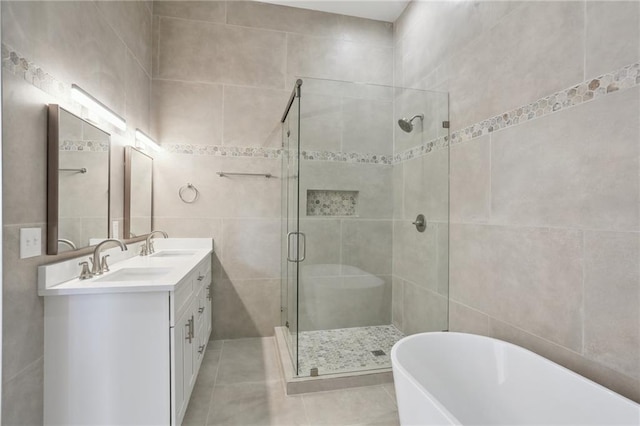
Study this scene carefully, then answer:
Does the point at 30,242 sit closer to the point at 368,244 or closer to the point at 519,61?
the point at 368,244

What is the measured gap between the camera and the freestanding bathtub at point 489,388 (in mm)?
1021

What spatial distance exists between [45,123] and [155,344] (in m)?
1.14

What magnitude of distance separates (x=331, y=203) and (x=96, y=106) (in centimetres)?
159

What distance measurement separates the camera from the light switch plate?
3.92ft

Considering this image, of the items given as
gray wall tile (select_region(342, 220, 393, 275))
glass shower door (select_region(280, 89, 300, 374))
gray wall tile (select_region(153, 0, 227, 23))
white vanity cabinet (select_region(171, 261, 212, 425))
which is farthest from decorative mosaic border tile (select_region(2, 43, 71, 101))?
gray wall tile (select_region(342, 220, 393, 275))

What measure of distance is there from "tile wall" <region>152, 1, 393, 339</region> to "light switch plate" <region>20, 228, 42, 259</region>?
1404 mm

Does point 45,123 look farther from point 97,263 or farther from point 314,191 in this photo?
point 314,191

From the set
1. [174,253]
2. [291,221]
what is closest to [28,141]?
[174,253]

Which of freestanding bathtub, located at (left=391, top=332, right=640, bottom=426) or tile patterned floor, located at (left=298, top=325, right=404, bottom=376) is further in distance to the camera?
tile patterned floor, located at (left=298, top=325, right=404, bottom=376)

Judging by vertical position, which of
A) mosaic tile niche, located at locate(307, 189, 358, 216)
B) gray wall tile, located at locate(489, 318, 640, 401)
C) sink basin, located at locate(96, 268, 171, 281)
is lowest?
gray wall tile, located at locate(489, 318, 640, 401)

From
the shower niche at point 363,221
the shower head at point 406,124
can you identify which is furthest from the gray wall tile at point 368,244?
the shower head at point 406,124

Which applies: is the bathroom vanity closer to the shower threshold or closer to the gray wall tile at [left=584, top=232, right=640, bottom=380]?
the shower threshold

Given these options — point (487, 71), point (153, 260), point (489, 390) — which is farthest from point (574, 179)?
point (153, 260)

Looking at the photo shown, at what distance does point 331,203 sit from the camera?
227 centimetres
